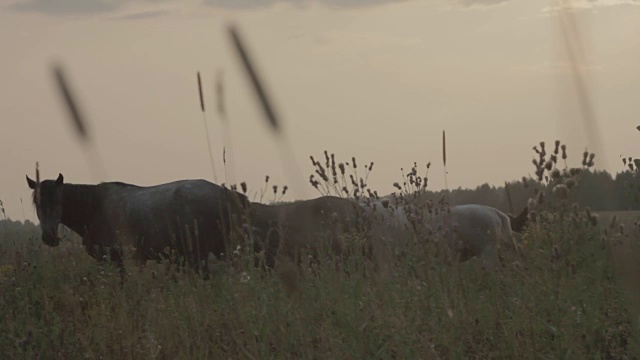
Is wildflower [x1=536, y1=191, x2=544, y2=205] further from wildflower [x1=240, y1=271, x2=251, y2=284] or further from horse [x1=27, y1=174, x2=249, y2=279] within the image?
horse [x1=27, y1=174, x2=249, y2=279]

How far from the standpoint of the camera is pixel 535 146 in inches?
164

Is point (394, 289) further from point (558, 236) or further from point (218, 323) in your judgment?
point (218, 323)

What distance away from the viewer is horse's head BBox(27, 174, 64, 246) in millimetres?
10078

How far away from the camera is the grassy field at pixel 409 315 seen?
12.0ft

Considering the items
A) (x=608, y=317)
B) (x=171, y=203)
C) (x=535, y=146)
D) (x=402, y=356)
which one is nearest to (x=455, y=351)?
(x=402, y=356)

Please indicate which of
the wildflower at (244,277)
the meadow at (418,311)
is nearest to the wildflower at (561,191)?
the meadow at (418,311)

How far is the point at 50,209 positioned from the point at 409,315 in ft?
23.9

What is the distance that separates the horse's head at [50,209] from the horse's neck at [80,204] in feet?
1.01

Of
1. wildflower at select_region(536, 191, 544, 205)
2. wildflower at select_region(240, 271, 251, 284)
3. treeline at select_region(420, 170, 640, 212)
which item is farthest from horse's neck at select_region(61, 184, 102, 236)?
wildflower at select_region(536, 191, 544, 205)

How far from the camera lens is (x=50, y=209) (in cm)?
1030

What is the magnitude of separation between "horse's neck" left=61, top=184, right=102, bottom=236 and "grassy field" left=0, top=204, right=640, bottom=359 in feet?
15.8

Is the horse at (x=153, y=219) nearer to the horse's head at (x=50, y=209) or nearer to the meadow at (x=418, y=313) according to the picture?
the horse's head at (x=50, y=209)

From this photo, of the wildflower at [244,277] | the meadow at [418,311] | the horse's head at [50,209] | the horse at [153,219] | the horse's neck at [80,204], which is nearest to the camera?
the meadow at [418,311]

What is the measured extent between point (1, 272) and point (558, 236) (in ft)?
21.1
